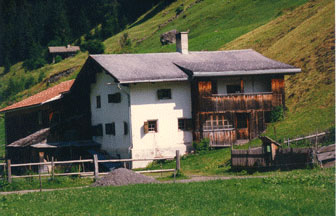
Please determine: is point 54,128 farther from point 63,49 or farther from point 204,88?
point 63,49

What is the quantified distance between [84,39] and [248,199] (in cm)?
13135

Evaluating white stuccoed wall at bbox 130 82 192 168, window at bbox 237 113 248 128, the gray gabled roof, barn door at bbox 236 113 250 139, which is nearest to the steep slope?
barn door at bbox 236 113 250 139

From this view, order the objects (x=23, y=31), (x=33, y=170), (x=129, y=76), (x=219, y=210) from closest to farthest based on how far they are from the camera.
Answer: (x=219, y=210)
(x=129, y=76)
(x=33, y=170)
(x=23, y=31)

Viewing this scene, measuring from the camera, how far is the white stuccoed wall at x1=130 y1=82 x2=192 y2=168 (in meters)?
37.5

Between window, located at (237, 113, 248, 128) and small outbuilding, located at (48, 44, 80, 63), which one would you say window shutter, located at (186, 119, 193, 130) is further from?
small outbuilding, located at (48, 44, 80, 63)

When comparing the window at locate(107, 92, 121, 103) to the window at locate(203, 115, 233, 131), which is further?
the window at locate(107, 92, 121, 103)

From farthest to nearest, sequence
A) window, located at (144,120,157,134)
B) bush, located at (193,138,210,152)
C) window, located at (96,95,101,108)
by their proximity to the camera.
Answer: window, located at (96,95,101,108) → window, located at (144,120,157,134) → bush, located at (193,138,210,152)

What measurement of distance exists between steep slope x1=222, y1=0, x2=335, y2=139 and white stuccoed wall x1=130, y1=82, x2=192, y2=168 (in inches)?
258

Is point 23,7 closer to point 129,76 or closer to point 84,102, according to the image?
point 84,102

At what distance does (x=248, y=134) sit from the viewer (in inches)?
1522

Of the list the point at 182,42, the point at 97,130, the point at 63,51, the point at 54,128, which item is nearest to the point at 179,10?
the point at 63,51

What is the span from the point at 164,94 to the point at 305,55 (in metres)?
18.0

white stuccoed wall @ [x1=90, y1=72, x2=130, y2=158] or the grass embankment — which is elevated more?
white stuccoed wall @ [x1=90, y1=72, x2=130, y2=158]

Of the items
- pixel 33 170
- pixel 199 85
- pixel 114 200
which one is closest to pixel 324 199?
pixel 114 200
